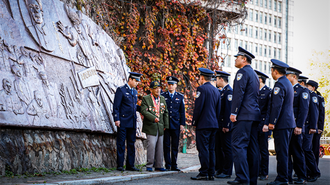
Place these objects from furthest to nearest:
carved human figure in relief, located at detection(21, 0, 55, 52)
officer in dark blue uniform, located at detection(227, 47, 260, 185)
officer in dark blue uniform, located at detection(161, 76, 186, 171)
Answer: officer in dark blue uniform, located at detection(161, 76, 186, 171), carved human figure in relief, located at detection(21, 0, 55, 52), officer in dark blue uniform, located at detection(227, 47, 260, 185)

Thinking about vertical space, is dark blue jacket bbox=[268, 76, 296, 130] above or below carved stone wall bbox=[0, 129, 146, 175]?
above

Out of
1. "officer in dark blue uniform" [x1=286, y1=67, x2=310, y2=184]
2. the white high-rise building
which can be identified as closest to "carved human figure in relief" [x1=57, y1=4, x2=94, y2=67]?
"officer in dark blue uniform" [x1=286, y1=67, x2=310, y2=184]

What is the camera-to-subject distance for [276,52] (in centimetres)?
6700

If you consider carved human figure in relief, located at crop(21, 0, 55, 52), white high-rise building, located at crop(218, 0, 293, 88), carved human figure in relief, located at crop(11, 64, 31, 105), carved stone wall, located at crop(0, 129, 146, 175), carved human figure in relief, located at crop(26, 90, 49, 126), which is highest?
white high-rise building, located at crop(218, 0, 293, 88)

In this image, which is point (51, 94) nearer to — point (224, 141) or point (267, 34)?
point (224, 141)

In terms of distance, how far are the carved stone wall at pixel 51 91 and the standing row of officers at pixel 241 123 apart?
59 centimetres

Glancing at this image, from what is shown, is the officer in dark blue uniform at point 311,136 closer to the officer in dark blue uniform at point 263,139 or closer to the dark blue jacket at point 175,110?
the officer in dark blue uniform at point 263,139

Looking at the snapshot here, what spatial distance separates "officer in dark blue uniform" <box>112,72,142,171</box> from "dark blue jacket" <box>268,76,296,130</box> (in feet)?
10.2

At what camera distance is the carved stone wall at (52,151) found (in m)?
5.97

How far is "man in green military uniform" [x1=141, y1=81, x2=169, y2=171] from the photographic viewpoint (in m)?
8.48

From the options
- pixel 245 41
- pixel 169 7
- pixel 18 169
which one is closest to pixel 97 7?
Result: pixel 169 7

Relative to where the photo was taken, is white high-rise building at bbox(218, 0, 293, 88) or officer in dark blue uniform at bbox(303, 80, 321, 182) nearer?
officer in dark blue uniform at bbox(303, 80, 321, 182)

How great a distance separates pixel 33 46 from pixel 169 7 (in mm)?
8116

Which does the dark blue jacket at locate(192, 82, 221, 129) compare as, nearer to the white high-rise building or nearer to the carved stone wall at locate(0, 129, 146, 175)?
the carved stone wall at locate(0, 129, 146, 175)
